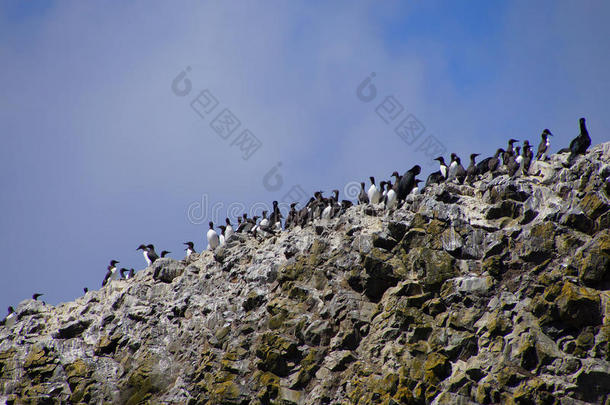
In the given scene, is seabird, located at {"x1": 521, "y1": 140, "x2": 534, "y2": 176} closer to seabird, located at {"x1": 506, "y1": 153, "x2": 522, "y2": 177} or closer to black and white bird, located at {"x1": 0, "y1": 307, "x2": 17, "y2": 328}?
seabird, located at {"x1": 506, "y1": 153, "x2": 522, "y2": 177}

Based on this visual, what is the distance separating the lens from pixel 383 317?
2434 centimetres

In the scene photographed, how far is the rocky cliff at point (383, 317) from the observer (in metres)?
20.5

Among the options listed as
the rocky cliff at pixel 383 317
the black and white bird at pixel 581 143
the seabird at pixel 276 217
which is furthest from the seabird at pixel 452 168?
the seabird at pixel 276 217

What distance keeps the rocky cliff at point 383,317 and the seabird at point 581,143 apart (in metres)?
0.73

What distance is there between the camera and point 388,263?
84.2 ft

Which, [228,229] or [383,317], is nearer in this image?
[383,317]

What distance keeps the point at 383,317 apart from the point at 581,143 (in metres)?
11.2

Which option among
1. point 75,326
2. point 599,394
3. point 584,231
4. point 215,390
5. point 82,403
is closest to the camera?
point 599,394

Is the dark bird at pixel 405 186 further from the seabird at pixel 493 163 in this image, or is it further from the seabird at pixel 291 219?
the seabird at pixel 291 219

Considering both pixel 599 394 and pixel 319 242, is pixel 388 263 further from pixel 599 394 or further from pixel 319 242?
pixel 599 394

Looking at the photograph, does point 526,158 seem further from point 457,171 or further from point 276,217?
point 276,217

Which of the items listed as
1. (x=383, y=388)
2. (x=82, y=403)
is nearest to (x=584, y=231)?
(x=383, y=388)

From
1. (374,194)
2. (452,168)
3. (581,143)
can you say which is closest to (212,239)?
(374,194)

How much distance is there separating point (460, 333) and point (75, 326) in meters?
20.6
